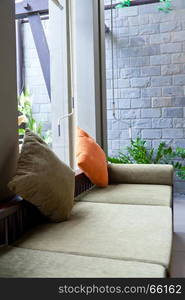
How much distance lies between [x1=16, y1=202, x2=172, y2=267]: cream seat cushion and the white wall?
354 mm

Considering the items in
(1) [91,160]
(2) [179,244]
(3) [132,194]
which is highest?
(1) [91,160]

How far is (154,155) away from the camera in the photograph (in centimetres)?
377

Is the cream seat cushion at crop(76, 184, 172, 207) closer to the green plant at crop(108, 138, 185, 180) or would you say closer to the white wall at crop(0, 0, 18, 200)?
the white wall at crop(0, 0, 18, 200)

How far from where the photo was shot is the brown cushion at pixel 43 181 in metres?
1.30

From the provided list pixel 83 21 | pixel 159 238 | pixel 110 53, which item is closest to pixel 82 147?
pixel 159 238

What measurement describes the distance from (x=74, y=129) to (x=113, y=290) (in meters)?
2.06

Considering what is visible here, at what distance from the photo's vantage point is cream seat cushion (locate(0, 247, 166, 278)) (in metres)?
0.92

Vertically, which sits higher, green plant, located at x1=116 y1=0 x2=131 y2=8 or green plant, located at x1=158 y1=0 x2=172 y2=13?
green plant, located at x1=116 y1=0 x2=131 y2=8

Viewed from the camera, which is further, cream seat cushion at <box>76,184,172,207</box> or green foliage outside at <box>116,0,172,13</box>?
green foliage outside at <box>116,0,172,13</box>

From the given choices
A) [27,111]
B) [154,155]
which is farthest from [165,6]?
[27,111]

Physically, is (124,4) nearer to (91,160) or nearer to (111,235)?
(91,160)

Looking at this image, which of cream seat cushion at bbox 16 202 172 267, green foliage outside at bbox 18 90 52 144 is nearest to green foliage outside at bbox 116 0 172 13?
green foliage outside at bbox 18 90 52 144

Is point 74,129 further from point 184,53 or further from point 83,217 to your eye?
point 184,53

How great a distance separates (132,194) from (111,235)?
834mm
